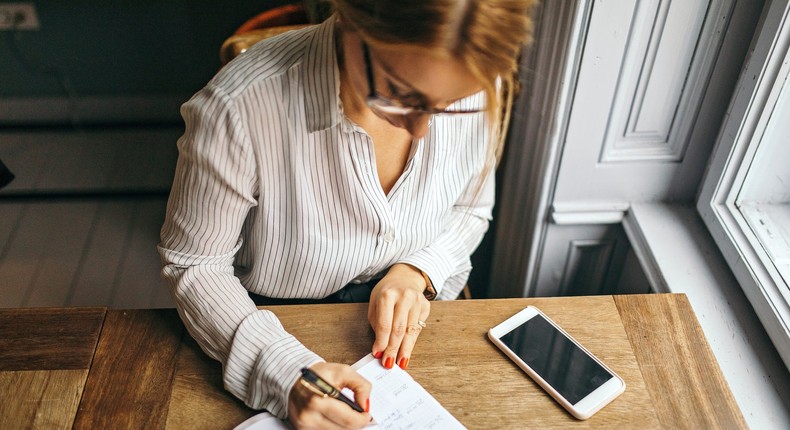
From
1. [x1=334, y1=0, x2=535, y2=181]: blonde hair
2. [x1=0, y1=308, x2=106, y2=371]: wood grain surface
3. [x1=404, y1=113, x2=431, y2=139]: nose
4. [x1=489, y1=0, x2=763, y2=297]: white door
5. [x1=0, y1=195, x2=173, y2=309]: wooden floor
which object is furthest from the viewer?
[x1=0, y1=195, x2=173, y2=309]: wooden floor

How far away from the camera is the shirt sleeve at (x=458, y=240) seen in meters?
1.13

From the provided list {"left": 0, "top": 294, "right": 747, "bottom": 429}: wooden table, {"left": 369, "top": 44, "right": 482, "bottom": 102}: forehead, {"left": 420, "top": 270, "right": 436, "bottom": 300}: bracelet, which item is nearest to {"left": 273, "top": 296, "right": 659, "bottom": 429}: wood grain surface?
{"left": 0, "top": 294, "right": 747, "bottom": 429}: wooden table

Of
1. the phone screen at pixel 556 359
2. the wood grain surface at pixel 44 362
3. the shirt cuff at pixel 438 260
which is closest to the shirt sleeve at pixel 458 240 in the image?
the shirt cuff at pixel 438 260

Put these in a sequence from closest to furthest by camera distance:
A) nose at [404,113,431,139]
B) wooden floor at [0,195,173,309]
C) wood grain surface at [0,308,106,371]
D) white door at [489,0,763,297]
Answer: nose at [404,113,431,139]
wood grain surface at [0,308,106,371]
white door at [489,0,763,297]
wooden floor at [0,195,173,309]

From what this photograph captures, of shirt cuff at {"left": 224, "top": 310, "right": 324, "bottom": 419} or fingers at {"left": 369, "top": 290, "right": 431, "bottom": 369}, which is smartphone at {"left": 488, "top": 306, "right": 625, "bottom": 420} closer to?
fingers at {"left": 369, "top": 290, "right": 431, "bottom": 369}

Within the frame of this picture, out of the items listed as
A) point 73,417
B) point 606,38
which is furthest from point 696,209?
point 73,417

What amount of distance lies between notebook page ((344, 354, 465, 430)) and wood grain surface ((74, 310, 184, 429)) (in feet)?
0.88

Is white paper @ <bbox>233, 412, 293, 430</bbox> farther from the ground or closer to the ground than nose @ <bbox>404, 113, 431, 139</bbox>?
closer to the ground

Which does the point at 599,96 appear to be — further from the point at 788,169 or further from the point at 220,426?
the point at 220,426

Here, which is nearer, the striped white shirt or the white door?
the striped white shirt

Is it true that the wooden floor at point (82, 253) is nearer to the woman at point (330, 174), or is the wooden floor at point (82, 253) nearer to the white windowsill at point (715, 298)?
the woman at point (330, 174)

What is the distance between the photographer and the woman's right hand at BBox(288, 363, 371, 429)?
0.80m

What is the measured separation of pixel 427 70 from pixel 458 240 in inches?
21.3

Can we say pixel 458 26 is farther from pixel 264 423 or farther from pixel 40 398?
pixel 40 398
